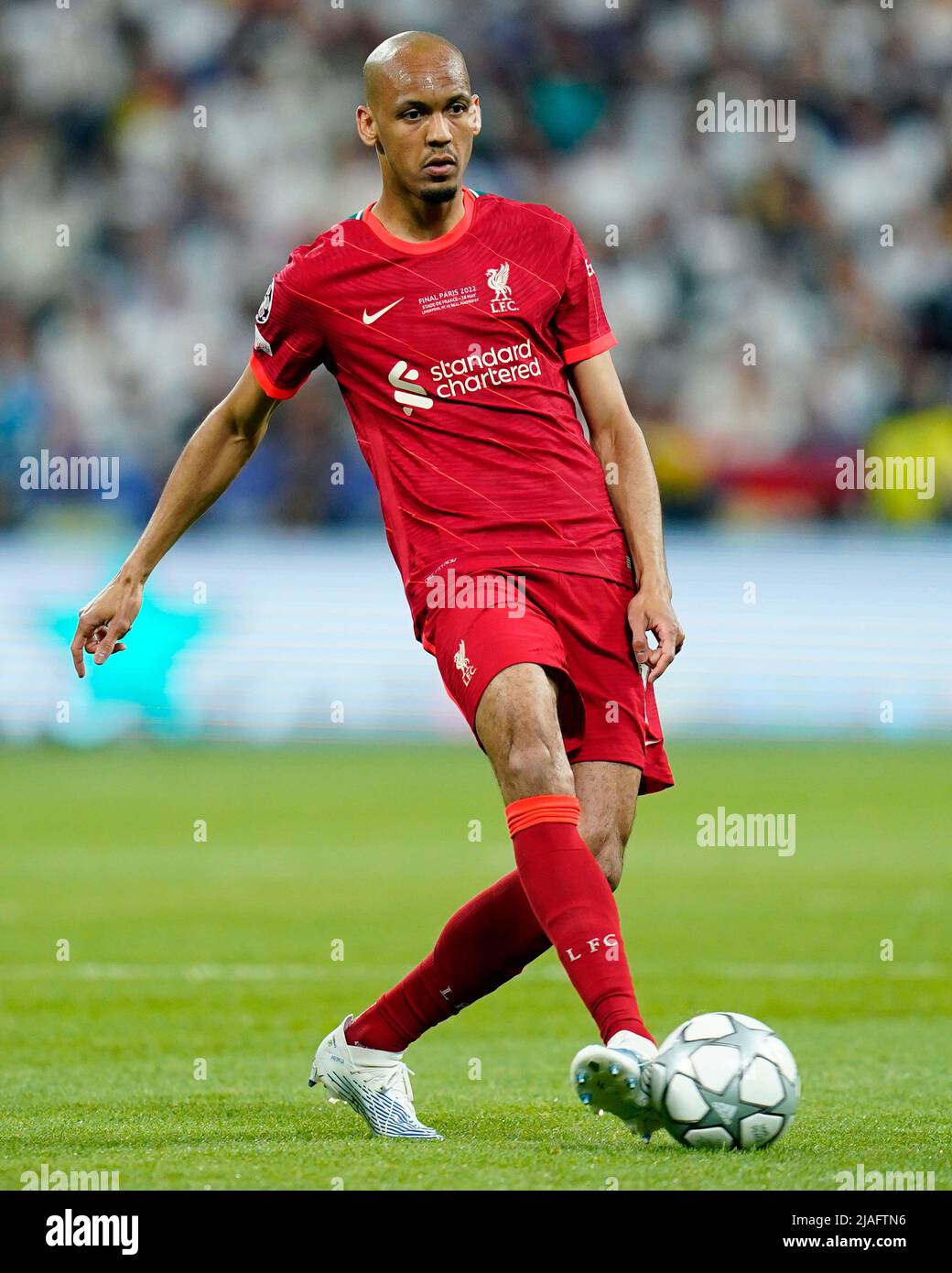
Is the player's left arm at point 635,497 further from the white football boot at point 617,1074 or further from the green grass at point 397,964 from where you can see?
the green grass at point 397,964

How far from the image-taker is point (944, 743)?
15.8m

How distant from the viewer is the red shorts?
4.15 metres

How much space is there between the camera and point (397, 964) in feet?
24.1

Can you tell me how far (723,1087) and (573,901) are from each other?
47cm

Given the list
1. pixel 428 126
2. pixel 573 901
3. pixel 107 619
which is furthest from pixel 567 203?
pixel 573 901

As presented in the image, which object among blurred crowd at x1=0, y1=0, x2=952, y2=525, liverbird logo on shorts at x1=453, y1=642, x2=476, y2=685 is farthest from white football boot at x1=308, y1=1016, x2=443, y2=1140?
blurred crowd at x1=0, y1=0, x2=952, y2=525

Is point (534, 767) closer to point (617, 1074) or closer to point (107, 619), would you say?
point (617, 1074)

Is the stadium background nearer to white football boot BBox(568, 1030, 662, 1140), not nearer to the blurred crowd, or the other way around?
the blurred crowd

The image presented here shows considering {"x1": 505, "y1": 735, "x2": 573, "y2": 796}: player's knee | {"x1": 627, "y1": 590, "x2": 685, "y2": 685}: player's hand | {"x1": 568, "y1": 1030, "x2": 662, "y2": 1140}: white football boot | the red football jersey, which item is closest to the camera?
{"x1": 568, "y1": 1030, "x2": 662, "y2": 1140}: white football boot

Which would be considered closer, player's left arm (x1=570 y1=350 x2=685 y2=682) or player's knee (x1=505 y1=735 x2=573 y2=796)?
player's knee (x1=505 y1=735 x2=573 y2=796)

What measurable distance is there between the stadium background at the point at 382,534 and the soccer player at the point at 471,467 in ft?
6.39

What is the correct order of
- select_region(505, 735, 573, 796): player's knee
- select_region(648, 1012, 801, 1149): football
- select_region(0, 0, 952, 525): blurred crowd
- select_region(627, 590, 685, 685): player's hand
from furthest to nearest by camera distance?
select_region(0, 0, 952, 525): blurred crowd → select_region(627, 590, 685, 685): player's hand → select_region(505, 735, 573, 796): player's knee → select_region(648, 1012, 801, 1149): football

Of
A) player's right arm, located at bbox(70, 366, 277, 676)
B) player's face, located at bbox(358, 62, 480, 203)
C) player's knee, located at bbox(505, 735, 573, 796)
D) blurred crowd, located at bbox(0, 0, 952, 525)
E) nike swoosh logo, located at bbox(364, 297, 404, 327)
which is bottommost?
player's knee, located at bbox(505, 735, 573, 796)
